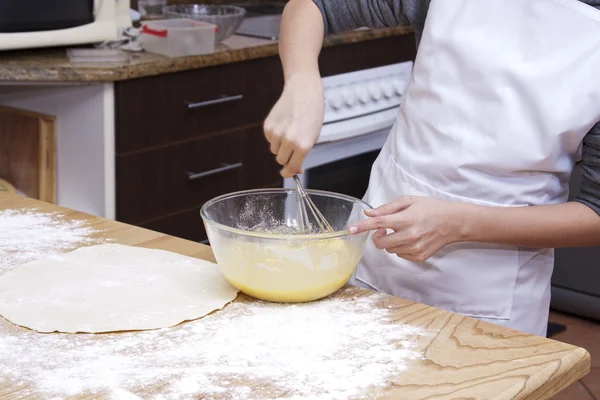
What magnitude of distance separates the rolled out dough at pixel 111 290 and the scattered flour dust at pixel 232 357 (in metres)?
0.02

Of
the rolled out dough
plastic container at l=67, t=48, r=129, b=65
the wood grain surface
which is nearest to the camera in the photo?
the rolled out dough

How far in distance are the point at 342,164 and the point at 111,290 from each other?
1941mm

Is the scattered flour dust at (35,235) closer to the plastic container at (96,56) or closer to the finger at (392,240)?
the finger at (392,240)

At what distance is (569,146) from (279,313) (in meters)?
0.49

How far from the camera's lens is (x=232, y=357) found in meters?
0.86

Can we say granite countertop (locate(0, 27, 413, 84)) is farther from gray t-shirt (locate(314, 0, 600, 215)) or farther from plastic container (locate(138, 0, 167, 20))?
gray t-shirt (locate(314, 0, 600, 215))

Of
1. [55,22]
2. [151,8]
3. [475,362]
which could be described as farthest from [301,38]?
[151,8]

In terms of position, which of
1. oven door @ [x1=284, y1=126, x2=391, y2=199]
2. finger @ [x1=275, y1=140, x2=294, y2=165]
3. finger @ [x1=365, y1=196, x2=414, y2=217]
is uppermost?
finger @ [x1=275, y1=140, x2=294, y2=165]

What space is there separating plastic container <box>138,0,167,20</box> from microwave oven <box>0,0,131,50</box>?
0.46 meters

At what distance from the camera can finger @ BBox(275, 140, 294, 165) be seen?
1.04 m

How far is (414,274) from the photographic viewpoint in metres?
1.25

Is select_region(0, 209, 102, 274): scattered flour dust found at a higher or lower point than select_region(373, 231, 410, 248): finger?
lower

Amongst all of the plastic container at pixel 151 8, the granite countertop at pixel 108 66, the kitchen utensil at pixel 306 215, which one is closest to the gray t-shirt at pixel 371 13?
the kitchen utensil at pixel 306 215

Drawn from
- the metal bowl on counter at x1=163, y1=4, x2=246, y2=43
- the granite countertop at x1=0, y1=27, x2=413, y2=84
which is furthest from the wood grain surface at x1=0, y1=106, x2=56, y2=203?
the metal bowl on counter at x1=163, y1=4, x2=246, y2=43
